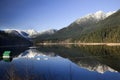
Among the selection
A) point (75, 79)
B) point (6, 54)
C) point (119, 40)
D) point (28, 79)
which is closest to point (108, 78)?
point (75, 79)

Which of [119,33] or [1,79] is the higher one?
[119,33]

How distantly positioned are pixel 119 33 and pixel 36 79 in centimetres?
15939

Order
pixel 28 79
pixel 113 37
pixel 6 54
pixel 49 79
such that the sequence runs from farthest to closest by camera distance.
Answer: pixel 113 37, pixel 6 54, pixel 49 79, pixel 28 79

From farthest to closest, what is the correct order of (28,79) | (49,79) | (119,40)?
(119,40) → (49,79) → (28,79)

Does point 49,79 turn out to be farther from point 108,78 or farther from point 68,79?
point 108,78

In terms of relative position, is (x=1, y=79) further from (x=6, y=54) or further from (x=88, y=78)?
(x=6, y=54)

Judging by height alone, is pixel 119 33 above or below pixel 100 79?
above

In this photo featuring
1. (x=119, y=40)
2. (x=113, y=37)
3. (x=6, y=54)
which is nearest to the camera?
(x=6, y=54)

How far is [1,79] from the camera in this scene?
32.6 meters

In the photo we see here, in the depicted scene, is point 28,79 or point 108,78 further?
point 108,78

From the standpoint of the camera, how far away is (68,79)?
31250mm

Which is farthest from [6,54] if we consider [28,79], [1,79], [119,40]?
[119,40]

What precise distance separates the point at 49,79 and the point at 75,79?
4189 mm

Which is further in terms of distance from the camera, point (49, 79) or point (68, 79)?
point (68, 79)
